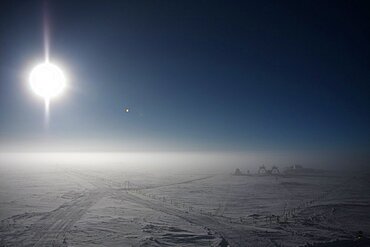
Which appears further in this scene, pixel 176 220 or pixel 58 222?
pixel 176 220

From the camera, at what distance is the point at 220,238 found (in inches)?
2383

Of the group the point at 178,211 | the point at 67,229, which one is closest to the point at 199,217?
the point at 178,211

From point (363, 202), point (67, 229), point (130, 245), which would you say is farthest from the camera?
point (363, 202)

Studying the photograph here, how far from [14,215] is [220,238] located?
183ft

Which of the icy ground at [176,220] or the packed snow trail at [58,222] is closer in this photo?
the packed snow trail at [58,222]

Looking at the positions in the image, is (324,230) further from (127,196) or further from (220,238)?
(127,196)

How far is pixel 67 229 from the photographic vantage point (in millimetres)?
67312

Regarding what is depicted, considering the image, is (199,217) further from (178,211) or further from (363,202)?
(363,202)

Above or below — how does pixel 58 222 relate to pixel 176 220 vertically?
above

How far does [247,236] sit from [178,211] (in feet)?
99.3

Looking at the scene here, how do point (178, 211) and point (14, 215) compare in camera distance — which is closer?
point (14, 215)

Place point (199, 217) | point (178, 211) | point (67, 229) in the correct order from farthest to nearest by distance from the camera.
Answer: point (178, 211), point (199, 217), point (67, 229)

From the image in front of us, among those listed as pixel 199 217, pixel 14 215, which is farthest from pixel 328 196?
pixel 14 215

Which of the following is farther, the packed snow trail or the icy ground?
the icy ground
